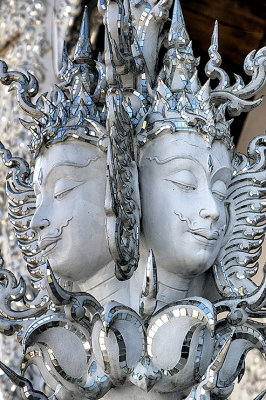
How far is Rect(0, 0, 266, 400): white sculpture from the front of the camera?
1533 mm

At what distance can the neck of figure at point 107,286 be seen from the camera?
1.65 meters

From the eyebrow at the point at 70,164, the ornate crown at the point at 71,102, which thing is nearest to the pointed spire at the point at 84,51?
the ornate crown at the point at 71,102

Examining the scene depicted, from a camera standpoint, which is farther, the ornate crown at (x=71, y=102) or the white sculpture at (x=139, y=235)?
the ornate crown at (x=71, y=102)

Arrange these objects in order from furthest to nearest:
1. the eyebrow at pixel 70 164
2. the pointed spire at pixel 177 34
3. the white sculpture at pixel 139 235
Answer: the pointed spire at pixel 177 34
the eyebrow at pixel 70 164
the white sculpture at pixel 139 235

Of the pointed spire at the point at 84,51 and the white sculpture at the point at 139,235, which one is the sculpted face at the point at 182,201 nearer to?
the white sculpture at the point at 139,235

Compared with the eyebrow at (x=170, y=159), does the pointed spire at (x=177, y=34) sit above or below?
above

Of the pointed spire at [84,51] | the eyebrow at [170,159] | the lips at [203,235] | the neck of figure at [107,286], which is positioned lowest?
the neck of figure at [107,286]

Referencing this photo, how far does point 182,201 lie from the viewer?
161 centimetres

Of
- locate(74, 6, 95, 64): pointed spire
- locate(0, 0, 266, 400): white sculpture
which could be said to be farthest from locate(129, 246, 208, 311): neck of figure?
locate(74, 6, 95, 64): pointed spire

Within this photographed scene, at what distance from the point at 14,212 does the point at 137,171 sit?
0.90ft

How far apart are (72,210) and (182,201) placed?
16 cm

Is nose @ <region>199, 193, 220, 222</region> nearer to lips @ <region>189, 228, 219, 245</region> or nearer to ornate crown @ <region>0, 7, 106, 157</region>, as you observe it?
lips @ <region>189, 228, 219, 245</region>

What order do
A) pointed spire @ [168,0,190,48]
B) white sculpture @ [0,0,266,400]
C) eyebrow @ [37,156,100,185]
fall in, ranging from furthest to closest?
pointed spire @ [168,0,190,48] < eyebrow @ [37,156,100,185] < white sculpture @ [0,0,266,400]

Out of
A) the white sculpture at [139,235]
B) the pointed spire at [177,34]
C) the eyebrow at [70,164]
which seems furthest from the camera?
the pointed spire at [177,34]
